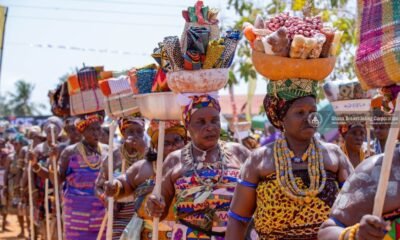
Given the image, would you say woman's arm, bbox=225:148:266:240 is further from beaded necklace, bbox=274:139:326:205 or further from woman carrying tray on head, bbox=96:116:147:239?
woman carrying tray on head, bbox=96:116:147:239

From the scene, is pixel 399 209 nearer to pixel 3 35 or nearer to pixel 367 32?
pixel 367 32

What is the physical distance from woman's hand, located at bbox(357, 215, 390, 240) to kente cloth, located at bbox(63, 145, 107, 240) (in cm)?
619

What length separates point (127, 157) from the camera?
7.66 metres

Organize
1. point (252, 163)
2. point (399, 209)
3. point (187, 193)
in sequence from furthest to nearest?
1. point (187, 193)
2. point (252, 163)
3. point (399, 209)

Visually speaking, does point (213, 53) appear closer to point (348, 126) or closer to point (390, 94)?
point (390, 94)

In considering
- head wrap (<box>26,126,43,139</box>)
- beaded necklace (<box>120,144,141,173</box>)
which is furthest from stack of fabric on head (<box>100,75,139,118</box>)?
head wrap (<box>26,126,43,139</box>)

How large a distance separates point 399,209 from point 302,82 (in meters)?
1.42

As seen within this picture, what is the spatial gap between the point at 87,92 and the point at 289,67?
4.65 metres

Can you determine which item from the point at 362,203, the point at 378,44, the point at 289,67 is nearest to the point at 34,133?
the point at 289,67

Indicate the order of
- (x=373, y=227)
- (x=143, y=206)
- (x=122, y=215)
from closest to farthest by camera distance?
(x=373, y=227) < (x=143, y=206) < (x=122, y=215)

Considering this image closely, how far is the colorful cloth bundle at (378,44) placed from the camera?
301cm

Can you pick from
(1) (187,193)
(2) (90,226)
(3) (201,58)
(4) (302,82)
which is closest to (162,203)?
(1) (187,193)

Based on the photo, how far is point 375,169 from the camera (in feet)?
10.7

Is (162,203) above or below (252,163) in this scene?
below
